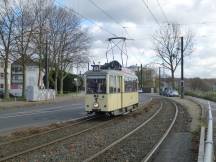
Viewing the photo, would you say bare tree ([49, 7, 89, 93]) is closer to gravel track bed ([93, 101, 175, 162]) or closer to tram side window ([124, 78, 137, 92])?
tram side window ([124, 78, 137, 92])

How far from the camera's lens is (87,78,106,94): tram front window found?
85.2 ft

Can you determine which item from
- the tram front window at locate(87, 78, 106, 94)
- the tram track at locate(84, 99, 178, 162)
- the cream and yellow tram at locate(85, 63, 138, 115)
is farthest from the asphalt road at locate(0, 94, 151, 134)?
the tram track at locate(84, 99, 178, 162)

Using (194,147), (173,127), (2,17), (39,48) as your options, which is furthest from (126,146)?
(39,48)

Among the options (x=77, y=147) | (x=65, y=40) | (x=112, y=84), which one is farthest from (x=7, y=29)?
(x=77, y=147)

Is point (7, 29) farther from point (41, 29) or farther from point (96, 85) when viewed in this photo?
point (96, 85)

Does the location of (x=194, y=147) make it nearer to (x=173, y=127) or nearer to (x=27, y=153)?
(x=27, y=153)

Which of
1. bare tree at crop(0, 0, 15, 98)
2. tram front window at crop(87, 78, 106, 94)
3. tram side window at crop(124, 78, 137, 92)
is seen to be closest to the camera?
tram front window at crop(87, 78, 106, 94)

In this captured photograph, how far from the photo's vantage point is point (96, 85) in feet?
85.9

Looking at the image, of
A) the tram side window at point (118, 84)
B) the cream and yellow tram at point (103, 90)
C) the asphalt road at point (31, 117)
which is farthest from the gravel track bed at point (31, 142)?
the tram side window at point (118, 84)

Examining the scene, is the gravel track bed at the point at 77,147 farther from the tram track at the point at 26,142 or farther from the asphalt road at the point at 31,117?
the asphalt road at the point at 31,117

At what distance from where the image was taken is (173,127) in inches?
878

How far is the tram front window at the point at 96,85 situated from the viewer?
85.2 ft

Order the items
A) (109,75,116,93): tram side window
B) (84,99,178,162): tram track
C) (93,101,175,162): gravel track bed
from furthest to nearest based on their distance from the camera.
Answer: (109,75,116,93): tram side window, (93,101,175,162): gravel track bed, (84,99,178,162): tram track

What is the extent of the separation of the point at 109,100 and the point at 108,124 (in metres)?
1.96
